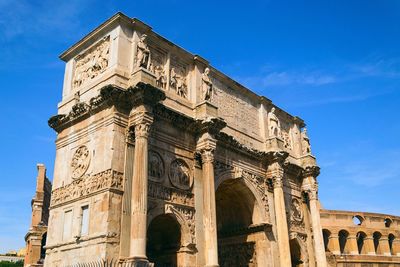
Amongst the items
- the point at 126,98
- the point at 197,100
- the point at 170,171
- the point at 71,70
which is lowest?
the point at 170,171

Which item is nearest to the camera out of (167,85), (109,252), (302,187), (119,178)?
(109,252)

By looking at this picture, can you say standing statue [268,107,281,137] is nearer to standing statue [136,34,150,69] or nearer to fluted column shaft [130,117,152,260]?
standing statue [136,34,150,69]

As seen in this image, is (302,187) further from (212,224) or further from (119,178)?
(119,178)

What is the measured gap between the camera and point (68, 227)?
14.1m

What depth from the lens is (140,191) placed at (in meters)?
13.0

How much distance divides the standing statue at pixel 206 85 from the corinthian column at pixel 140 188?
4.35 m

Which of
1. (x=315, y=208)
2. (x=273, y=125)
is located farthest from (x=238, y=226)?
(x=273, y=125)

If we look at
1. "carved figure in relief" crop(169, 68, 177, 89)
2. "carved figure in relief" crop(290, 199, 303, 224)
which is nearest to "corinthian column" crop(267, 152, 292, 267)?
"carved figure in relief" crop(290, 199, 303, 224)

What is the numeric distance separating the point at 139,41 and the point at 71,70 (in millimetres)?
3514

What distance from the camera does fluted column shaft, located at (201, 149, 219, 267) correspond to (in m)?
14.9

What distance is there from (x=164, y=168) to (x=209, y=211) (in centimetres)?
223

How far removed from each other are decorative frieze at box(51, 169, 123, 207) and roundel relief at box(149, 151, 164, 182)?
4.34 feet

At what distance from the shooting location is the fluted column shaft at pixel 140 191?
40.5 feet

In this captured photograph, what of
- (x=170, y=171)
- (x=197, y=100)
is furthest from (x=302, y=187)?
(x=170, y=171)
